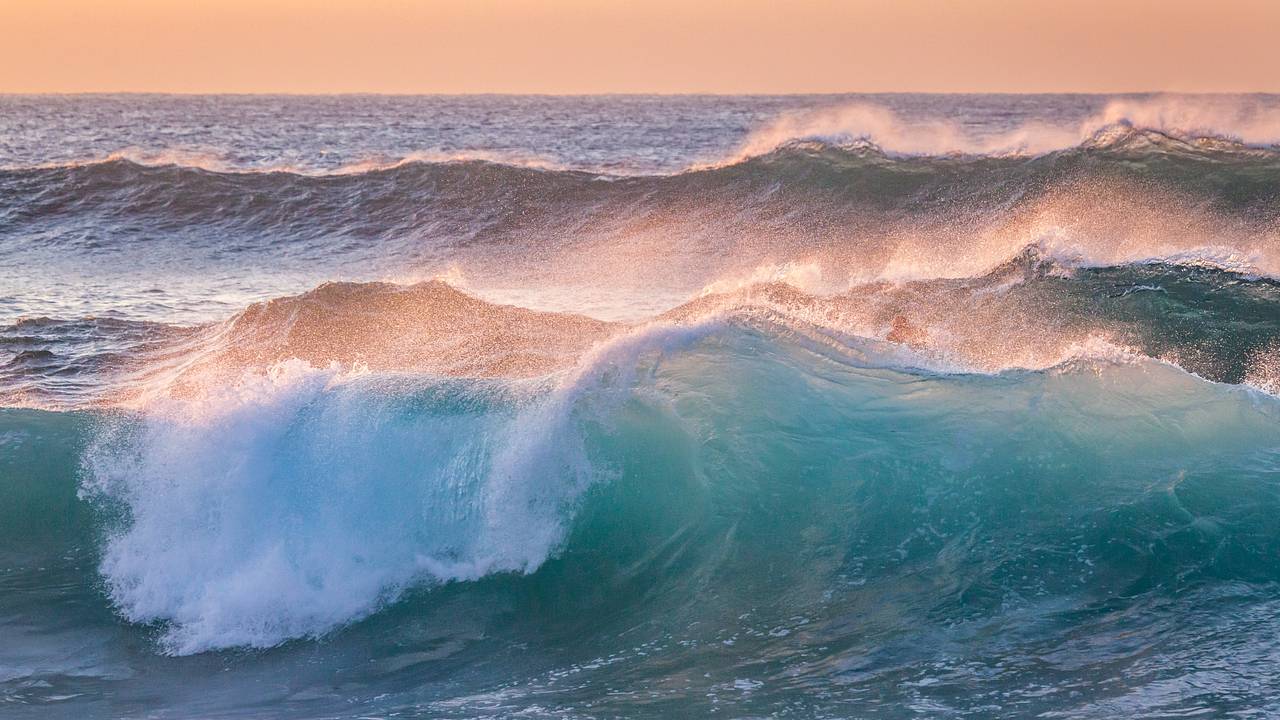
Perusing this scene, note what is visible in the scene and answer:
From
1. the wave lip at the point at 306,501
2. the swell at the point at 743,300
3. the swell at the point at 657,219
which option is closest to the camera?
the wave lip at the point at 306,501

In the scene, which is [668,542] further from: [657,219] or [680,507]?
[657,219]

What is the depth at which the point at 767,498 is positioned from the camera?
21.3 feet

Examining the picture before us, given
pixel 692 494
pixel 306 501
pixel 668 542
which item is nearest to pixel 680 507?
pixel 692 494

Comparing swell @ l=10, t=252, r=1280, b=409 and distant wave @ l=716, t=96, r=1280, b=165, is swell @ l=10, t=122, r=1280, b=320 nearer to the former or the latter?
distant wave @ l=716, t=96, r=1280, b=165

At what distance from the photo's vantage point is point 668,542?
20.9 ft

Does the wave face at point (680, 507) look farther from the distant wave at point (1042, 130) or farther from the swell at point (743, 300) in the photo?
the distant wave at point (1042, 130)

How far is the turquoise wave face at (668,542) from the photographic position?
4977 millimetres

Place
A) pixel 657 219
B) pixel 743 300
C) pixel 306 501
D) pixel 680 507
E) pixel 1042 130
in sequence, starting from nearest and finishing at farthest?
pixel 306 501 → pixel 680 507 → pixel 743 300 → pixel 657 219 → pixel 1042 130

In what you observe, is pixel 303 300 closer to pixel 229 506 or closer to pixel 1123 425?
pixel 229 506

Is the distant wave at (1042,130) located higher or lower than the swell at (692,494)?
higher

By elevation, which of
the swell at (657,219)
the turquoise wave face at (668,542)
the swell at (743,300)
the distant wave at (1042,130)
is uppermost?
the distant wave at (1042,130)

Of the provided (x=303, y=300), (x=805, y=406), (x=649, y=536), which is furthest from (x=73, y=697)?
(x=303, y=300)

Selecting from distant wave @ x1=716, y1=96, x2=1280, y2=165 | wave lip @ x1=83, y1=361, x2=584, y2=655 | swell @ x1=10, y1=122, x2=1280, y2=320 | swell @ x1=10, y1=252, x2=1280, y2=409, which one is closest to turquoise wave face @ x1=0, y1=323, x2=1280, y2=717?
wave lip @ x1=83, y1=361, x2=584, y2=655

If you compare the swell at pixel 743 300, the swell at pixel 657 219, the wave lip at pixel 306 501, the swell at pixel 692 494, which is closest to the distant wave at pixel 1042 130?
the swell at pixel 657 219
